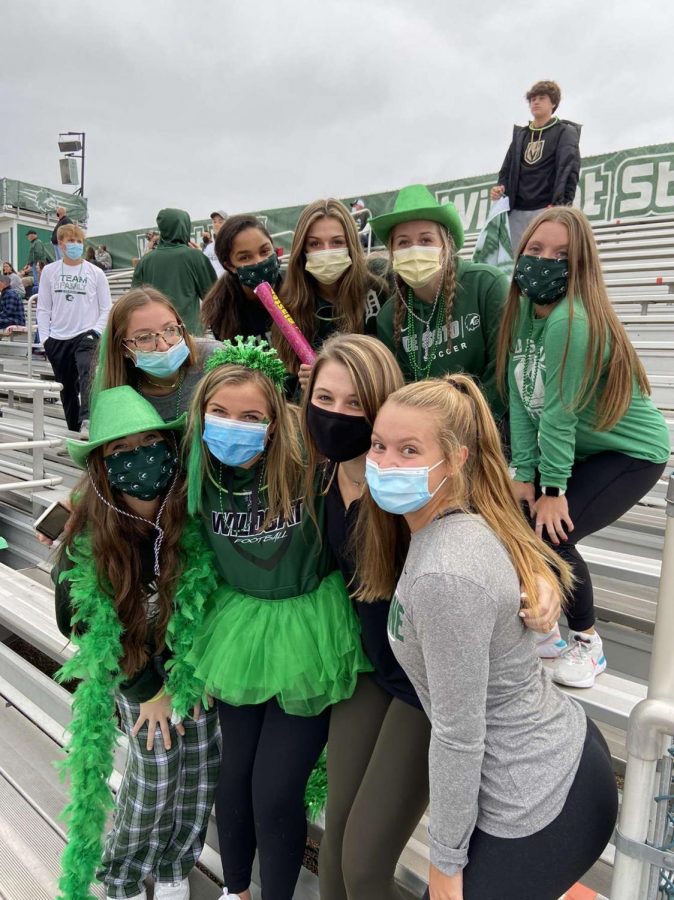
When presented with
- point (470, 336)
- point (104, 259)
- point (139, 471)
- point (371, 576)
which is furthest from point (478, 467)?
point (104, 259)

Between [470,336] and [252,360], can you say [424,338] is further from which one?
[252,360]

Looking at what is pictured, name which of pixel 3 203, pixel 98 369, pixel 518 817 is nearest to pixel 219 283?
pixel 98 369

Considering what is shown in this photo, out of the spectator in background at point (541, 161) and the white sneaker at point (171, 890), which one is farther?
the spectator in background at point (541, 161)

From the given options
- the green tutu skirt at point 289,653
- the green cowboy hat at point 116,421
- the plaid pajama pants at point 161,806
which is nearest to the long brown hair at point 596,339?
the green tutu skirt at point 289,653

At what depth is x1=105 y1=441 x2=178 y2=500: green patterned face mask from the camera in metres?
1.69

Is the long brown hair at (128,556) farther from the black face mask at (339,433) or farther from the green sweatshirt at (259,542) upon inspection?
the black face mask at (339,433)

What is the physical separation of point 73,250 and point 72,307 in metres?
0.43

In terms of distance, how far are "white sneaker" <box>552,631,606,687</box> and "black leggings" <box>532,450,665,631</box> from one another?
0.55ft

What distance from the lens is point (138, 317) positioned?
209 centimetres

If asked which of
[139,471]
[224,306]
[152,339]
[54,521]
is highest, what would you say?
[224,306]

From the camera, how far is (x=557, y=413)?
160cm

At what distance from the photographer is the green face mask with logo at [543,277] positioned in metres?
1.63

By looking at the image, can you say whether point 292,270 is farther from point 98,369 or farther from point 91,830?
point 91,830

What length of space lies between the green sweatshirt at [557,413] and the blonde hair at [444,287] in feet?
0.86
